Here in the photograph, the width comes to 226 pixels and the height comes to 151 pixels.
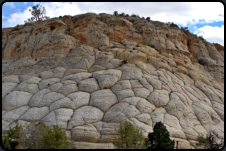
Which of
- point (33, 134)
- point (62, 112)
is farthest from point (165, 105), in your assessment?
point (33, 134)

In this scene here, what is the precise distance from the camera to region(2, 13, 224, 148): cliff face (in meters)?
12.4

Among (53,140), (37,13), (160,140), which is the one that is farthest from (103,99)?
(37,13)

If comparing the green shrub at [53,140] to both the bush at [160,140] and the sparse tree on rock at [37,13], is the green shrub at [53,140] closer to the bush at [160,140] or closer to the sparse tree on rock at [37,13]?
the bush at [160,140]

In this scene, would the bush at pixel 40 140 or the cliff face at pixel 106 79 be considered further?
the cliff face at pixel 106 79

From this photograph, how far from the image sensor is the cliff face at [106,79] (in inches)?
487

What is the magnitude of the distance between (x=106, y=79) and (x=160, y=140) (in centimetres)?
716

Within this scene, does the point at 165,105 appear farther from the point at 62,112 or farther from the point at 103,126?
the point at 62,112

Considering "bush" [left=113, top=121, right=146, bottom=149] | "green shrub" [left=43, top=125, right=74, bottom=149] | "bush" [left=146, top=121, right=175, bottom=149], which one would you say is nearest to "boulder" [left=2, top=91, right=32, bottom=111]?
"green shrub" [left=43, top=125, right=74, bottom=149]

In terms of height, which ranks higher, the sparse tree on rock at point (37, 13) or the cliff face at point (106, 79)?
the sparse tree on rock at point (37, 13)

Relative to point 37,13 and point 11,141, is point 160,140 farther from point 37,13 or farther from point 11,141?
point 37,13

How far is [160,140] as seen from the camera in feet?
31.1

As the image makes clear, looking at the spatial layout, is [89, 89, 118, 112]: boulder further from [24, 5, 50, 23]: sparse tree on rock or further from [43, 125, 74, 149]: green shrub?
[24, 5, 50, 23]: sparse tree on rock

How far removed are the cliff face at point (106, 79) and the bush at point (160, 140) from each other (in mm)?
1190

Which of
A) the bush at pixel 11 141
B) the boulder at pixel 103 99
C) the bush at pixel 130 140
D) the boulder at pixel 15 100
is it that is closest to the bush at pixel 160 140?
the bush at pixel 130 140
